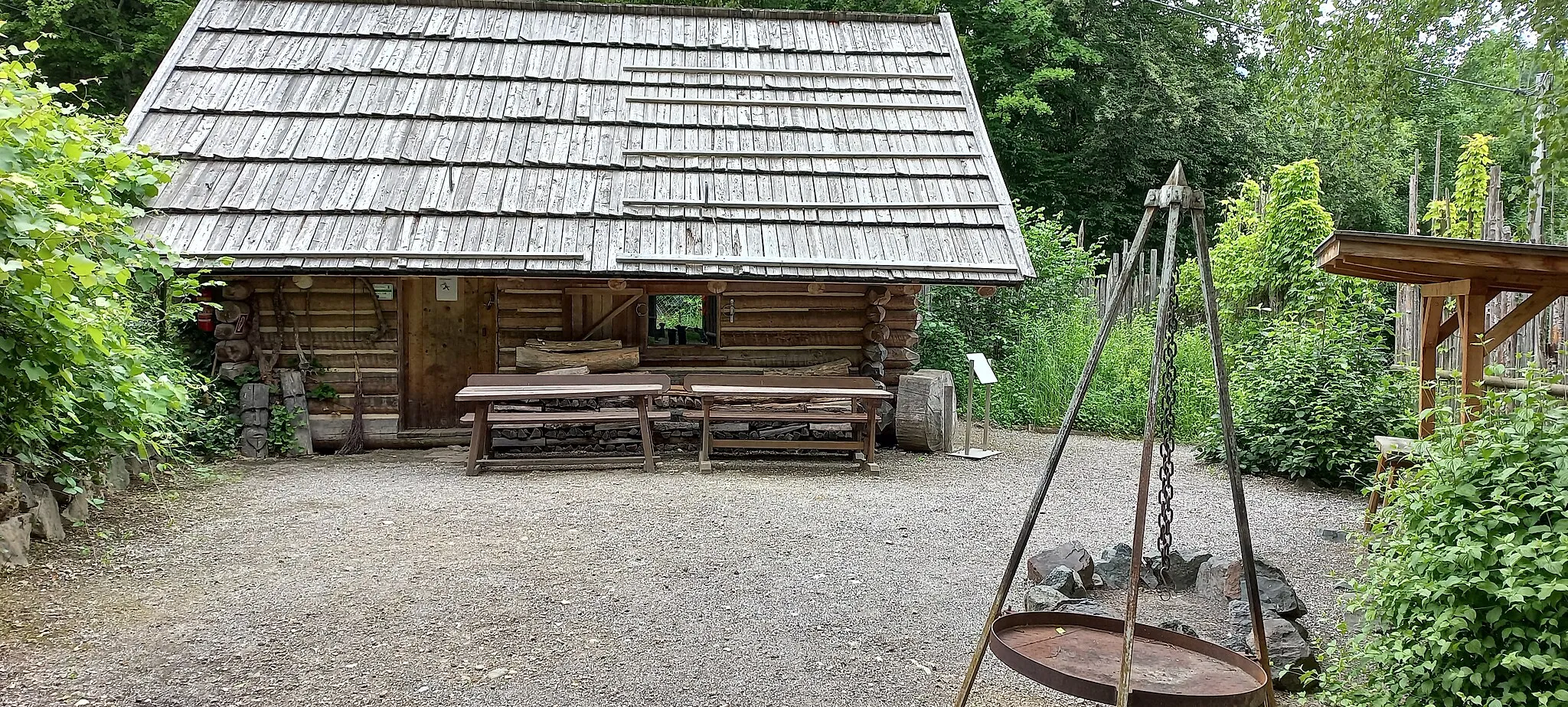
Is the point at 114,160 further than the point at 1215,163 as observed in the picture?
No

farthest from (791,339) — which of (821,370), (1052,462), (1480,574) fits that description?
(1480,574)

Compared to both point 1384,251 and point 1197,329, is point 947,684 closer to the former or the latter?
point 1384,251

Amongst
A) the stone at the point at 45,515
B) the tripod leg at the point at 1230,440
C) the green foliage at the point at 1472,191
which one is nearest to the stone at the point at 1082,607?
the tripod leg at the point at 1230,440

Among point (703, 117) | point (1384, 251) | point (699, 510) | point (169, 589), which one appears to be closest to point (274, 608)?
point (169, 589)

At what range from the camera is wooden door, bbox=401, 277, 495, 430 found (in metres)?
11.1

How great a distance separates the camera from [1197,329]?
46.1 ft

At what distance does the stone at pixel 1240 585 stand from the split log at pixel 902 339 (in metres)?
5.47

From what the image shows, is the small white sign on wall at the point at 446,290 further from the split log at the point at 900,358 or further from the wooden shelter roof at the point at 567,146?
the split log at the point at 900,358

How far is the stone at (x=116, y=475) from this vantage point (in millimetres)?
7355

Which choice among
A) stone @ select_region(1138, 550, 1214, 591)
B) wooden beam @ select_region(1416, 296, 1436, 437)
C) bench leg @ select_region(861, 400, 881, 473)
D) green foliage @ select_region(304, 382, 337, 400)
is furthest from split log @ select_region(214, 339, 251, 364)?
wooden beam @ select_region(1416, 296, 1436, 437)

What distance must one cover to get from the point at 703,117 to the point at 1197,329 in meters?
7.31

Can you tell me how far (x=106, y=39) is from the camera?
63.8 feet

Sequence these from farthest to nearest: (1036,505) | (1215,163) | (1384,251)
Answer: (1215,163) → (1384,251) → (1036,505)

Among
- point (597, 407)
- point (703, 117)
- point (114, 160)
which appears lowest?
point (597, 407)
